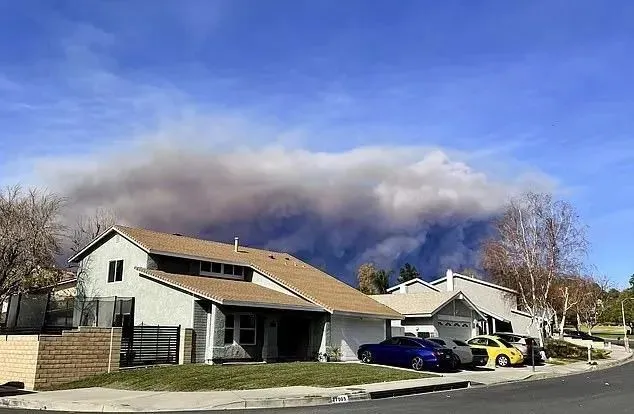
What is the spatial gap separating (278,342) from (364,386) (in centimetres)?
1390

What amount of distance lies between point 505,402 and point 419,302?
1031 inches

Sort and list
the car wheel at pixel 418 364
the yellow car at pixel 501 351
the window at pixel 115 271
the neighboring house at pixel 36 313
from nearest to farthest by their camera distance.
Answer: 1. the car wheel at pixel 418 364
2. the neighboring house at pixel 36 313
3. the yellow car at pixel 501 351
4. the window at pixel 115 271

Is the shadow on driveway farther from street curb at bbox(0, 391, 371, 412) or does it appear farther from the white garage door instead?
the white garage door

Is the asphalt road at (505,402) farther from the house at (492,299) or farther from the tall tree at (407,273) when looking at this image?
the tall tree at (407,273)

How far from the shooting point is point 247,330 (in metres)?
31.4

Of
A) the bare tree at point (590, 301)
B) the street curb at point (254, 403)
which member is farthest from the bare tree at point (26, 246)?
the bare tree at point (590, 301)

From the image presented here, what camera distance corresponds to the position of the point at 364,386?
2030cm

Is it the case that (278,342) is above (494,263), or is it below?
below

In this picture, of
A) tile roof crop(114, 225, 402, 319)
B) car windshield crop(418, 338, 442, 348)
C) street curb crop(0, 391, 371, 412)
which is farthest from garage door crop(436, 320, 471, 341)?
street curb crop(0, 391, 371, 412)

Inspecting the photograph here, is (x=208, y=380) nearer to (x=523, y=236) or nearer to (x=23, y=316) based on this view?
(x=23, y=316)

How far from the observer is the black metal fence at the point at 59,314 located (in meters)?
32.5

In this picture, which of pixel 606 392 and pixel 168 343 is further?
pixel 168 343

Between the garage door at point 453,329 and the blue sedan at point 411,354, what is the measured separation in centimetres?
1220

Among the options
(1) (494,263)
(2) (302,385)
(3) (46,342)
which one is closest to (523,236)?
(1) (494,263)
